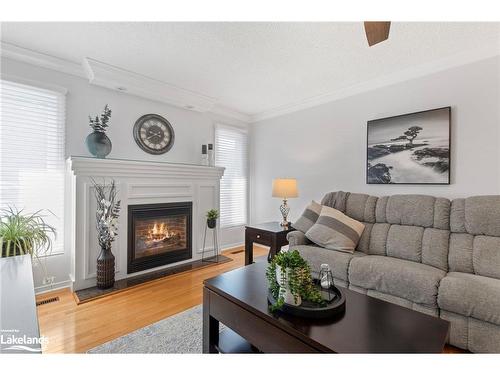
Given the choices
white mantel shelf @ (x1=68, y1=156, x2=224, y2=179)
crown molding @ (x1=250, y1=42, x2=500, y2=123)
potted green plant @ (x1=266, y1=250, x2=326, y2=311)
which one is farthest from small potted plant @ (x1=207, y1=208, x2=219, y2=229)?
potted green plant @ (x1=266, y1=250, x2=326, y2=311)

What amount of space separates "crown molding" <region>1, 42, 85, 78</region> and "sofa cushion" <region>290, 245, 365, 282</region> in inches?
127

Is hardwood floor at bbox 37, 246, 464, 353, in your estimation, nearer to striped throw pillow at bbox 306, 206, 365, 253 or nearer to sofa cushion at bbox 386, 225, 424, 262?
sofa cushion at bbox 386, 225, 424, 262

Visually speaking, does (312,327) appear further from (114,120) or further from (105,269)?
(114,120)

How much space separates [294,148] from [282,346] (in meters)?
3.22

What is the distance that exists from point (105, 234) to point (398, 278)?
115 inches

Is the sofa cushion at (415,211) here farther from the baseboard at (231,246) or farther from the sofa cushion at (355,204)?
the baseboard at (231,246)

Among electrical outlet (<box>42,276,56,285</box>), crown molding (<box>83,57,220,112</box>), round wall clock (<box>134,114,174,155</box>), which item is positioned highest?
crown molding (<box>83,57,220,112</box>)

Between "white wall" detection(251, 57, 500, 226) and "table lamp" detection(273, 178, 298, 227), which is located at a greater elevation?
"white wall" detection(251, 57, 500, 226)

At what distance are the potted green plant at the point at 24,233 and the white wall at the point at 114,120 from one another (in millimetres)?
277

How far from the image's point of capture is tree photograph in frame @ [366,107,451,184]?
99.8 inches

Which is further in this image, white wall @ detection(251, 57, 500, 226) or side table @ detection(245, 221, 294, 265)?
side table @ detection(245, 221, 294, 265)

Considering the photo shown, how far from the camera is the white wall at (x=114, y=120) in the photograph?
2609mm

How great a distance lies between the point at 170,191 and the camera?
11.1ft

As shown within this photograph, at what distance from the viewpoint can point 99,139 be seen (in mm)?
2732
